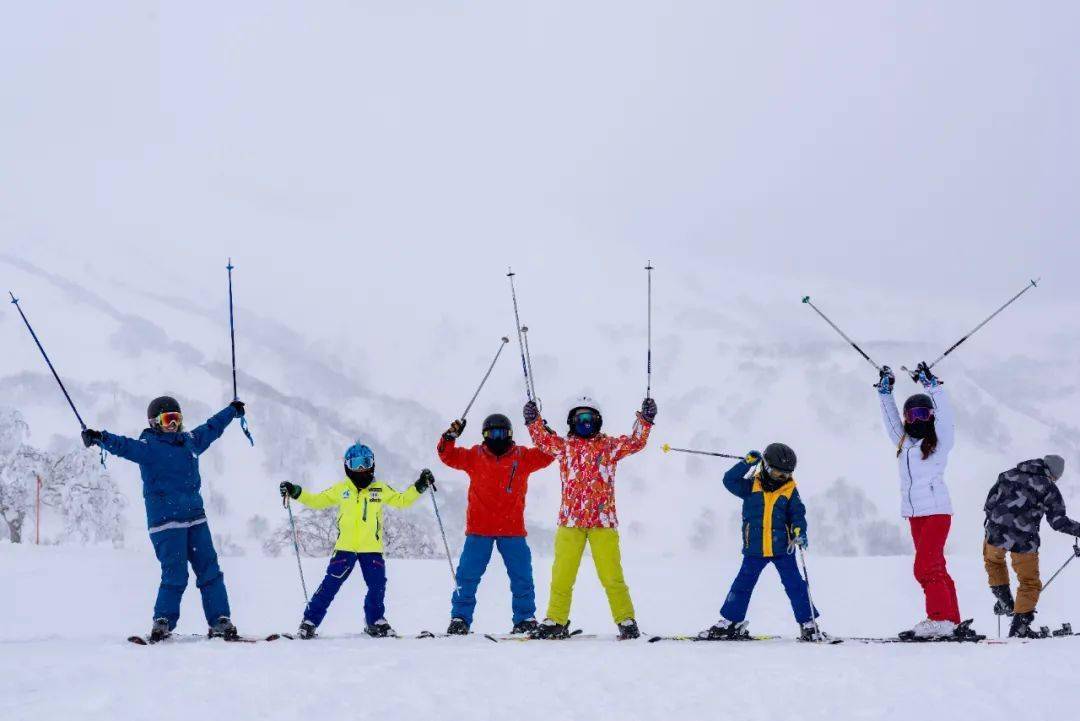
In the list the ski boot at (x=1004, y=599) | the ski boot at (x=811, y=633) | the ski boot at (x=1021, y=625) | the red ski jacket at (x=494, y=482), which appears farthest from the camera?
the ski boot at (x=1004, y=599)

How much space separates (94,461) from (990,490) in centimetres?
3092

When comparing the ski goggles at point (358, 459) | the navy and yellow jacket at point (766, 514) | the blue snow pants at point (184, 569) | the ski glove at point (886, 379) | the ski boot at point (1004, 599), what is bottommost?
the ski boot at point (1004, 599)

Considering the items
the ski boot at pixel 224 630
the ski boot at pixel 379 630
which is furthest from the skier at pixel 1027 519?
the ski boot at pixel 224 630

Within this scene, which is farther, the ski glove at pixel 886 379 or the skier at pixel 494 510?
the skier at pixel 494 510

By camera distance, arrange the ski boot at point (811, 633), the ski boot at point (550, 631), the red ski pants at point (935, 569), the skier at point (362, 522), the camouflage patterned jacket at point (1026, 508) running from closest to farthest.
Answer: the red ski pants at point (935, 569), the ski boot at point (811, 633), the ski boot at point (550, 631), the skier at point (362, 522), the camouflage patterned jacket at point (1026, 508)

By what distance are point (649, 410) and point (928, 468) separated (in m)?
2.48

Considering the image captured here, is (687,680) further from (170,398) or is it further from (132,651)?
(170,398)

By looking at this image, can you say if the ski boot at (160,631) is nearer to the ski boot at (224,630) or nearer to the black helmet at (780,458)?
the ski boot at (224,630)

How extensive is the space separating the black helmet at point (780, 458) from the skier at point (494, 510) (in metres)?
2.05

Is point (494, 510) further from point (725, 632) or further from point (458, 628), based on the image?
point (725, 632)

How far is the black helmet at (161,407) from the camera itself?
909 cm

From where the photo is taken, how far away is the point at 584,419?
31.7 feet

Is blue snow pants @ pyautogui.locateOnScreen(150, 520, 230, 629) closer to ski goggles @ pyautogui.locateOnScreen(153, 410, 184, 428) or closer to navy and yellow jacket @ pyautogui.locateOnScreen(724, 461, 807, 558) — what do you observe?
ski goggles @ pyautogui.locateOnScreen(153, 410, 184, 428)

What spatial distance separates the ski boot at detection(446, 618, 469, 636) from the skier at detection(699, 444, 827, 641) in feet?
6.99
